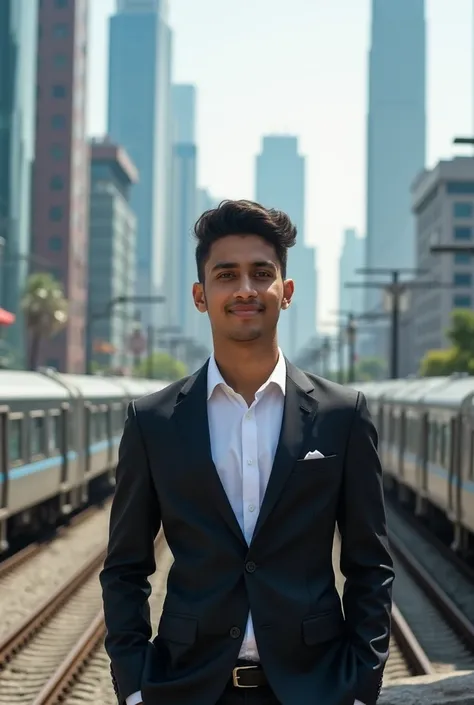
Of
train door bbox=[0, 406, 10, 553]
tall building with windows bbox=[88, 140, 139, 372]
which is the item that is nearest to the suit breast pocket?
train door bbox=[0, 406, 10, 553]

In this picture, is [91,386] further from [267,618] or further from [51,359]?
[51,359]

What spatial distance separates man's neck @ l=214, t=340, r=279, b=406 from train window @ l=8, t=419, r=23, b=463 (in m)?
13.8

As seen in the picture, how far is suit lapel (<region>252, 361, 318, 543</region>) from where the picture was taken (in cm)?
344

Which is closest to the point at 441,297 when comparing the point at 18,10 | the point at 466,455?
the point at 18,10

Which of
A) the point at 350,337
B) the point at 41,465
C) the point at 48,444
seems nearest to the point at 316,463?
the point at 41,465

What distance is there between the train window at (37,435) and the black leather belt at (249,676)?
16.1 metres

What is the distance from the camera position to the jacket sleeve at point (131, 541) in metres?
3.54

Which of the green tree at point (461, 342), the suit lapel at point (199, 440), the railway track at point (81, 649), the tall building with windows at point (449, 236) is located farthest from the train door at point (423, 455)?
the tall building with windows at point (449, 236)

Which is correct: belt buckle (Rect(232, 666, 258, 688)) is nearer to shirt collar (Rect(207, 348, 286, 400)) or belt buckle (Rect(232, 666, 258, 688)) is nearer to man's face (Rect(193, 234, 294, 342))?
shirt collar (Rect(207, 348, 286, 400))

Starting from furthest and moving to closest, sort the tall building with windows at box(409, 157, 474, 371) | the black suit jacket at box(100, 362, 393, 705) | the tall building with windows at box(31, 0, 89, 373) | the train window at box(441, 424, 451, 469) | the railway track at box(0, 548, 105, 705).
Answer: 1. the tall building with windows at box(409, 157, 474, 371)
2. the tall building with windows at box(31, 0, 89, 373)
3. the train window at box(441, 424, 451, 469)
4. the railway track at box(0, 548, 105, 705)
5. the black suit jacket at box(100, 362, 393, 705)

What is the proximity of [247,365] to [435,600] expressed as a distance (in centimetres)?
1261

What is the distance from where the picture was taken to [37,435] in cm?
1988

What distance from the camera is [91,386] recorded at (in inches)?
1071

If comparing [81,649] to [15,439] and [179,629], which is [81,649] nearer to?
[15,439]
